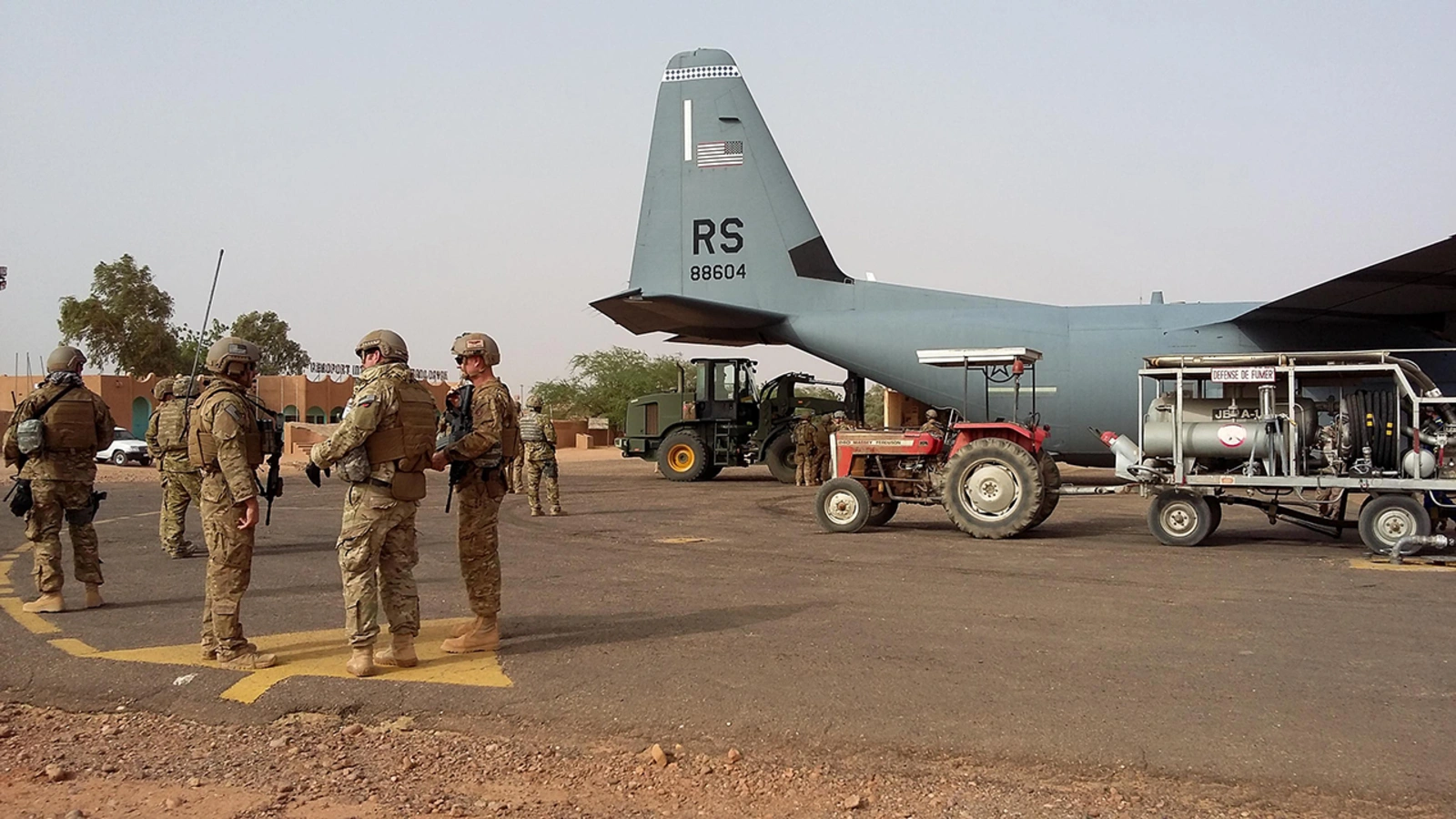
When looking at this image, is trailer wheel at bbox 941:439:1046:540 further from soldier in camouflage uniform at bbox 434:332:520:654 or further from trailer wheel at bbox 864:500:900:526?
soldier in camouflage uniform at bbox 434:332:520:654

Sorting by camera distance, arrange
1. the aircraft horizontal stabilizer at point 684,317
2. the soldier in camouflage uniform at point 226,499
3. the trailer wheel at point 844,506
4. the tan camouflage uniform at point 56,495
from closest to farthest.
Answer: the soldier in camouflage uniform at point 226,499, the tan camouflage uniform at point 56,495, the trailer wheel at point 844,506, the aircraft horizontal stabilizer at point 684,317

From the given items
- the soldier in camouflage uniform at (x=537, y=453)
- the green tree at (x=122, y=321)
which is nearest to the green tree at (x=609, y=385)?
the green tree at (x=122, y=321)

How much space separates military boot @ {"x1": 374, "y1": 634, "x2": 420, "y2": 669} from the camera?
536 centimetres

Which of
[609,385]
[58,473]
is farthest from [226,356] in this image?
[609,385]

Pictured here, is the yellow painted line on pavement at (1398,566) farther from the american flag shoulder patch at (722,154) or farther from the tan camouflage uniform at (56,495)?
the american flag shoulder patch at (722,154)

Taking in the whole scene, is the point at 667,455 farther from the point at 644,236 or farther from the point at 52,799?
the point at 52,799

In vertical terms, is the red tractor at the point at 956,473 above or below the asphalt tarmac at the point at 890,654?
above

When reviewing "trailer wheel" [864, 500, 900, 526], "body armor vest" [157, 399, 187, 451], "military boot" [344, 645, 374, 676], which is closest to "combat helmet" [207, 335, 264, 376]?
"military boot" [344, 645, 374, 676]

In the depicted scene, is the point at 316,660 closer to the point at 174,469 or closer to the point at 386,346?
the point at 386,346

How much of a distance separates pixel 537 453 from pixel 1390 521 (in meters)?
9.75

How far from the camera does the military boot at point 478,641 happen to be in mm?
5715

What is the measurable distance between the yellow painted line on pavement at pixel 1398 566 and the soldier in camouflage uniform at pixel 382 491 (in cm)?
771

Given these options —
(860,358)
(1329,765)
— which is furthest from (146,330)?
(1329,765)

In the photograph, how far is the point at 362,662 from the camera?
517cm
